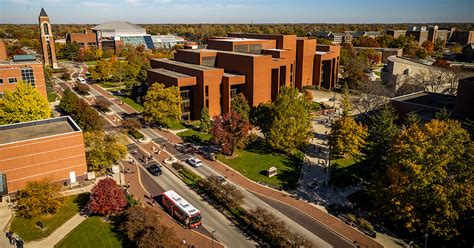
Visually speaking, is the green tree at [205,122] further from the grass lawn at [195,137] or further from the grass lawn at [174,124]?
the grass lawn at [174,124]

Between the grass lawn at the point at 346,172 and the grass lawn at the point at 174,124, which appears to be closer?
the grass lawn at the point at 346,172

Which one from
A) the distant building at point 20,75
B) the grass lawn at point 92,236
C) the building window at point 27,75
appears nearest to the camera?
the grass lawn at point 92,236

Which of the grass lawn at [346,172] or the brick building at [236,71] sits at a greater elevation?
the brick building at [236,71]

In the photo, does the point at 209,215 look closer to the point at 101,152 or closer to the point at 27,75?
the point at 101,152

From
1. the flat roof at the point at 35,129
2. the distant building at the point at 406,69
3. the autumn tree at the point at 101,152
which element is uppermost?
the distant building at the point at 406,69

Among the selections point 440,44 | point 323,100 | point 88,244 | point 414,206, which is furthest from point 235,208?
point 440,44

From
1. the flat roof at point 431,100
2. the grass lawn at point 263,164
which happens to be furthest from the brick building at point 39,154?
the flat roof at point 431,100
